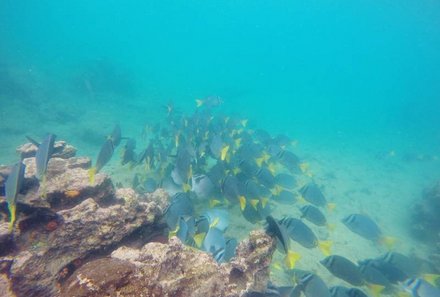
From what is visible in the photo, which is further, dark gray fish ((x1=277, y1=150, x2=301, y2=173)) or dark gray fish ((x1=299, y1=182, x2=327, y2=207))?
dark gray fish ((x1=277, y1=150, x2=301, y2=173))

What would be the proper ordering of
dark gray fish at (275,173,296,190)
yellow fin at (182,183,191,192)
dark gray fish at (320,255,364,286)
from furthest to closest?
dark gray fish at (275,173,296,190)
yellow fin at (182,183,191,192)
dark gray fish at (320,255,364,286)

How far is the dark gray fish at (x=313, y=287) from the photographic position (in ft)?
14.2

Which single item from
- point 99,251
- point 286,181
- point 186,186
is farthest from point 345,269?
point 99,251

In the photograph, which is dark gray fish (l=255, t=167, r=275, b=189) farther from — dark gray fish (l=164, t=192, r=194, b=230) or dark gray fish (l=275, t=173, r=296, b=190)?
dark gray fish (l=164, t=192, r=194, b=230)

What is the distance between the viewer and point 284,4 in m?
147

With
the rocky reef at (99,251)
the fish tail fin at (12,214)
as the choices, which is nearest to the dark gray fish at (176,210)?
the rocky reef at (99,251)

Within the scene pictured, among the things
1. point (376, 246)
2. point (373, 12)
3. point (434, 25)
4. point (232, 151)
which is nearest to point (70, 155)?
point (232, 151)

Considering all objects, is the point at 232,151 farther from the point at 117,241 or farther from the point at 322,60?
the point at 322,60

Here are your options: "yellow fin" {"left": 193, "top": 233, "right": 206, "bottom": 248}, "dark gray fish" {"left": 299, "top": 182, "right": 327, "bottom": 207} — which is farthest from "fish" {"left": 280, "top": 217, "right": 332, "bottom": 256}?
"dark gray fish" {"left": 299, "top": 182, "right": 327, "bottom": 207}

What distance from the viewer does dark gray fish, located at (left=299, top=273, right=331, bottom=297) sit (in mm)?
4332

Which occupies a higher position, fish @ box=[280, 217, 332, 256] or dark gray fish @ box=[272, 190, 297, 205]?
dark gray fish @ box=[272, 190, 297, 205]

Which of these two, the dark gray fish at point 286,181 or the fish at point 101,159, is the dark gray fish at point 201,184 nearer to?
the fish at point 101,159

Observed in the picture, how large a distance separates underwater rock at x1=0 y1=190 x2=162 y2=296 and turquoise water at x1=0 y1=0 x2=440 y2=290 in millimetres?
6372

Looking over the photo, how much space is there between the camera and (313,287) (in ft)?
14.4
